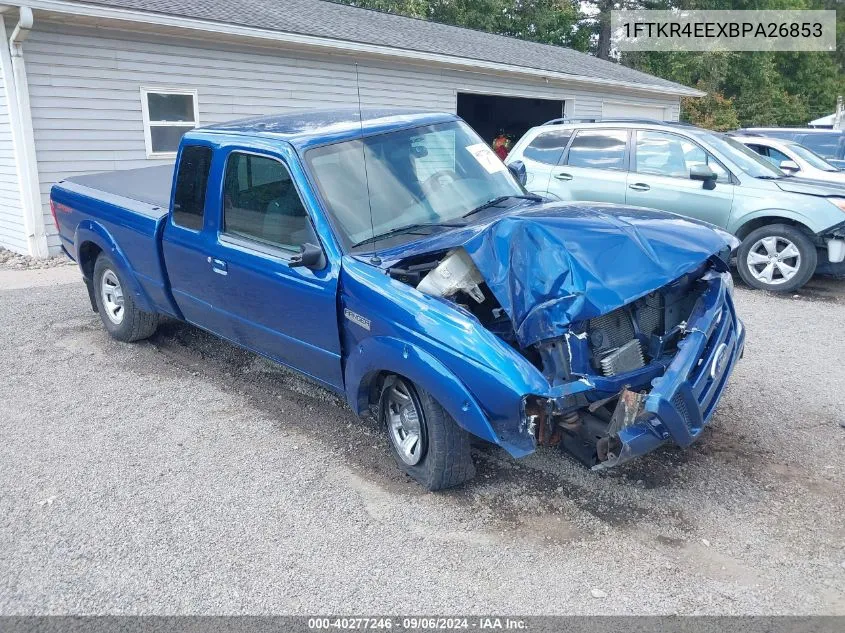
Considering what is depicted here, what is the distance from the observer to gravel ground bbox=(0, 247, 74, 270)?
9578 mm

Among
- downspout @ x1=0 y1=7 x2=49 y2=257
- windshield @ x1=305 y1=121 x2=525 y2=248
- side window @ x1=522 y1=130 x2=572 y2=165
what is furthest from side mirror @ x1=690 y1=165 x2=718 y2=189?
downspout @ x1=0 y1=7 x2=49 y2=257

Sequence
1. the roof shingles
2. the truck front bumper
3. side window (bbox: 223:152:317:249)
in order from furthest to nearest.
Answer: the roof shingles < side window (bbox: 223:152:317:249) < the truck front bumper

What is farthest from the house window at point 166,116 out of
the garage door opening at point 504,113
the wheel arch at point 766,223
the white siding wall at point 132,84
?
the garage door opening at point 504,113

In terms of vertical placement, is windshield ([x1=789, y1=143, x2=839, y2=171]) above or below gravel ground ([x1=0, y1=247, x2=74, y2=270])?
above

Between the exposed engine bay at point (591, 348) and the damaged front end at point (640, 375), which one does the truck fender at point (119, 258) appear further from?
the damaged front end at point (640, 375)

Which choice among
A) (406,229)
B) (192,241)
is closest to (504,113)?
(192,241)

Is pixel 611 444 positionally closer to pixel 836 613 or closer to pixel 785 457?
pixel 836 613

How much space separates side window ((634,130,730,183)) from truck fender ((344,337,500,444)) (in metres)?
5.99

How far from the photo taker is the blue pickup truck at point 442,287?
324 cm

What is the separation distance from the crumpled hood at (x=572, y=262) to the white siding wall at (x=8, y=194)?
8499 millimetres

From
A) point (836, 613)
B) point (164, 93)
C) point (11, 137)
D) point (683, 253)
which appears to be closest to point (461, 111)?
point (164, 93)

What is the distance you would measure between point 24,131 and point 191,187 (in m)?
5.92

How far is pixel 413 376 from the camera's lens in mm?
3457

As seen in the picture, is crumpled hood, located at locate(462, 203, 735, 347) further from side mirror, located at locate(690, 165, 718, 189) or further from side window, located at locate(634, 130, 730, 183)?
side window, located at locate(634, 130, 730, 183)
